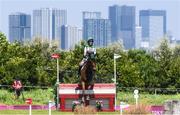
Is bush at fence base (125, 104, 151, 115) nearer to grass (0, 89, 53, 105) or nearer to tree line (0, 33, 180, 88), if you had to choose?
grass (0, 89, 53, 105)

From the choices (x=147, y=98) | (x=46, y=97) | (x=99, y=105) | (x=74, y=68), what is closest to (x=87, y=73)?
(x=99, y=105)

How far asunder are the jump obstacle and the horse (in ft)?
2.17

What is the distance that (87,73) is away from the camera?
36906 millimetres

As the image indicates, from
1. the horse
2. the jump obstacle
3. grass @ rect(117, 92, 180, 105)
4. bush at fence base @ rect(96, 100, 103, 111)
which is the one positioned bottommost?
grass @ rect(117, 92, 180, 105)

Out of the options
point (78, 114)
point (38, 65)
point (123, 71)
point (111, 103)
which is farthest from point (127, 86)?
point (78, 114)

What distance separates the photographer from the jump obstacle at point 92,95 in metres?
38.5

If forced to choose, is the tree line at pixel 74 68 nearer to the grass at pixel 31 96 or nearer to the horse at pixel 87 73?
the grass at pixel 31 96

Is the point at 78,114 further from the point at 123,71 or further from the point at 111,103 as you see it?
the point at 123,71

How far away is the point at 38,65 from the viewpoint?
58.1 meters

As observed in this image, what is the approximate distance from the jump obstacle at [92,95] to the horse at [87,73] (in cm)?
66

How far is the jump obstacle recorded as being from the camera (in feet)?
126

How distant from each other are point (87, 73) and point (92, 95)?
188 cm

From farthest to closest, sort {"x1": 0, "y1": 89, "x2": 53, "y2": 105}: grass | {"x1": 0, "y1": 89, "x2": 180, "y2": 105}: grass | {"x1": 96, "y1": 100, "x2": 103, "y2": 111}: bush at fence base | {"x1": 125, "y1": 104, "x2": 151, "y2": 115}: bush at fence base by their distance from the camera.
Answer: {"x1": 0, "y1": 89, "x2": 180, "y2": 105}: grass
{"x1": 0, "y1": 89, "x2": 53, "y2": 105}: grass
{"x1": 96, "y1": 100, "x2": 103, "y2": 111}: bush at fence base
{"x1": 125, "y1": 104, "x2": 151, "y2": 115}: bush at fence base

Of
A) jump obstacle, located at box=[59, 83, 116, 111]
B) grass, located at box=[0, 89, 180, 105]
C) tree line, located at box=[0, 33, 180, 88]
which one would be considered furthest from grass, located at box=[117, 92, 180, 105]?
jump obstacle, located at box=[59, 83, 116, 111]
